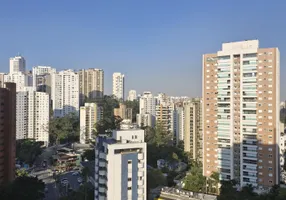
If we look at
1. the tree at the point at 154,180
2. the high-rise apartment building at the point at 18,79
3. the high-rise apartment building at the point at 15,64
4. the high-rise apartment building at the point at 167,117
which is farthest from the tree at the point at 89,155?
the high-rise apartment building at the point at 15,64

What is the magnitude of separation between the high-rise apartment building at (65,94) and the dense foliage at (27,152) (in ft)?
37.4

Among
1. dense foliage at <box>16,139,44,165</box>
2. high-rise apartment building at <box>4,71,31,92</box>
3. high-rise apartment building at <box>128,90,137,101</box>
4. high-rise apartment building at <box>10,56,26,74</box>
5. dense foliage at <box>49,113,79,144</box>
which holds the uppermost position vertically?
high-rise apartment building at <box>10,56,26,74</box>

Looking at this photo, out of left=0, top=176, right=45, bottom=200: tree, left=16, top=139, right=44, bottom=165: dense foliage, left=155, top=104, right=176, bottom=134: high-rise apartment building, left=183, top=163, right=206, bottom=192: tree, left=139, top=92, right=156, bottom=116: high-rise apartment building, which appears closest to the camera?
left=0, top=176, right=45, bottom=200: tree

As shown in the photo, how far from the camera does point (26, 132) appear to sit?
3023cm

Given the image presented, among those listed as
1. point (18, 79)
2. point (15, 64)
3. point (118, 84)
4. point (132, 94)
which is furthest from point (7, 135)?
point (15, 64)

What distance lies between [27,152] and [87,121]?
25.4 ft

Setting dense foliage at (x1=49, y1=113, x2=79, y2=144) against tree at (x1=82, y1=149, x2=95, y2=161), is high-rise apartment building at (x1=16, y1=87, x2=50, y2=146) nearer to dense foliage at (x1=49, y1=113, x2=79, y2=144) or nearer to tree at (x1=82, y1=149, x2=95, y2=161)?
dense foliage at (x1=49, y1=113, x2=79, y2=144)

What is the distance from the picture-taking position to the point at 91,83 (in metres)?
45.7

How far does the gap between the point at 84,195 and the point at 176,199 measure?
364 centimetres

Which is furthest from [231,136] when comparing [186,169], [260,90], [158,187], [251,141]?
[186,169]

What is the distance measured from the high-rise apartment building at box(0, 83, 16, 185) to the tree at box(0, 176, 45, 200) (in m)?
1.43

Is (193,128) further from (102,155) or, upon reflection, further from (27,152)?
(102,155)

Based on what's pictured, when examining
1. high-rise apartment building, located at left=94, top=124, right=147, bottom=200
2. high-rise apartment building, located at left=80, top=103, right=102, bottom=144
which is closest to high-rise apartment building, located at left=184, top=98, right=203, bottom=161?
high-rise apartment building, located at left=80, top=103, right=102, bottom=144

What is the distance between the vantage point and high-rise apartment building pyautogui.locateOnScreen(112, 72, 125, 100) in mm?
51500
